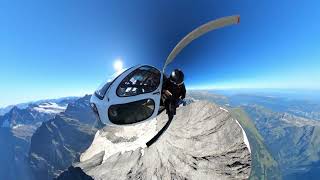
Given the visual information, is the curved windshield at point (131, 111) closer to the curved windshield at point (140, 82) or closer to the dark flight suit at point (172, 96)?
the curved windshield at point (140, 82)

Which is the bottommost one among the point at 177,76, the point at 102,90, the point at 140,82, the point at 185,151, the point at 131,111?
the point at 185,151

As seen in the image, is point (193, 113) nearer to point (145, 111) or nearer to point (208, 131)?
point (208, 131)

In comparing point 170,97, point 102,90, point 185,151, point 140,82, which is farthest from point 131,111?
point 185,151

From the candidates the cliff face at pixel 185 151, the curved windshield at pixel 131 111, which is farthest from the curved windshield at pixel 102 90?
the cliff face at pixel 185 151

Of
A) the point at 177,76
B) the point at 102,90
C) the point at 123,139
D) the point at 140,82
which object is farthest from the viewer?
the point at 123,139

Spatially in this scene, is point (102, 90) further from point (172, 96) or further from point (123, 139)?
point (123, 139)

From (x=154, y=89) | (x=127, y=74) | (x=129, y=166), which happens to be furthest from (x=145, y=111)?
(x=129, y=166)
